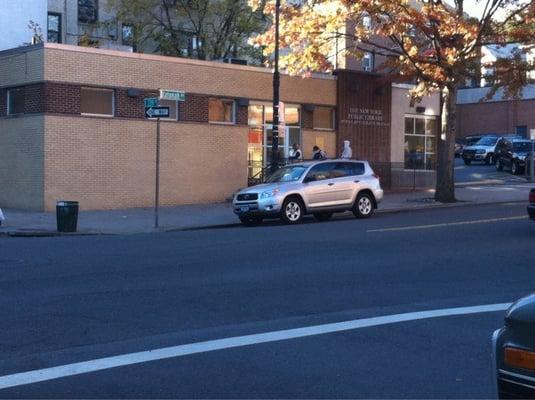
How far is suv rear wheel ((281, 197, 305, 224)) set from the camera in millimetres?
22000

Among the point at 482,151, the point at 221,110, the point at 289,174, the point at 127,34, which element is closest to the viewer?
the point at 289,174

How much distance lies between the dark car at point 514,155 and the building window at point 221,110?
63.1 ft

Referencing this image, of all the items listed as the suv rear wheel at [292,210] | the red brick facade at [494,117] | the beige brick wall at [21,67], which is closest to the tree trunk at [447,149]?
the suv rear wheel at [292,210]

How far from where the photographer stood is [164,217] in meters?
24.5

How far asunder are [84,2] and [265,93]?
16.3 m

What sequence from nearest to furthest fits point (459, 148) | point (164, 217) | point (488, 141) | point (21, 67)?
Answer: point (164, 217) < point (21, 67) < point (488, 141) < point (459, 148)

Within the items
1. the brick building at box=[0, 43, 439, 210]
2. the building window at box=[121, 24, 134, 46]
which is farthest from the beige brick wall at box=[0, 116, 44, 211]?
the building window at box=[121, 24, 134, 46]

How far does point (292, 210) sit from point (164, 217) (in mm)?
4490

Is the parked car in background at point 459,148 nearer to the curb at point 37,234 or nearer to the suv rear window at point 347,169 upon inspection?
the suv rear window at point 347,169

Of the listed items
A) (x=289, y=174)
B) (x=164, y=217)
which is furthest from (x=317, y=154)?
(x=164, y=217)

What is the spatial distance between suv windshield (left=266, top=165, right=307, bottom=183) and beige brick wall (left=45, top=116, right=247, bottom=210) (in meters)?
5.98

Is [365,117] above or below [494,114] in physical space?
below

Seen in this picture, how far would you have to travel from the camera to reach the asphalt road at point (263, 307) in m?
6.61

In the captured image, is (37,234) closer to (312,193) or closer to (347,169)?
(312,193)
